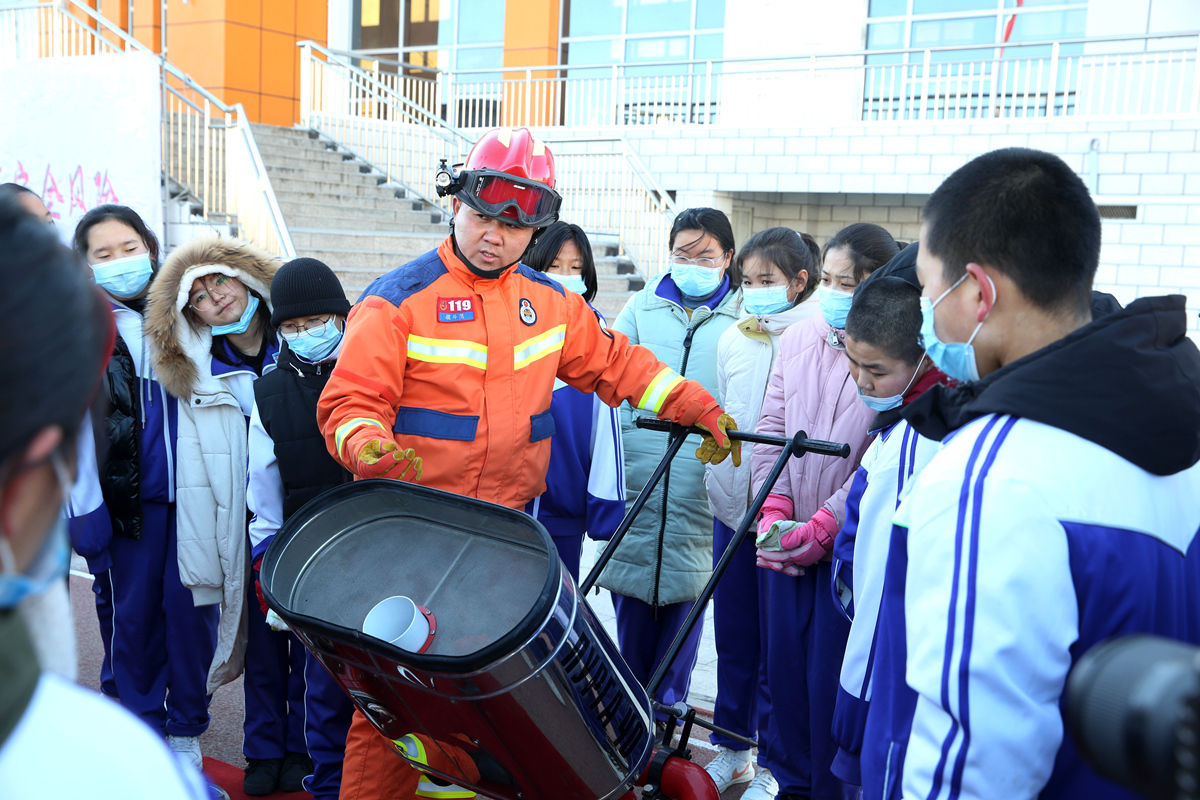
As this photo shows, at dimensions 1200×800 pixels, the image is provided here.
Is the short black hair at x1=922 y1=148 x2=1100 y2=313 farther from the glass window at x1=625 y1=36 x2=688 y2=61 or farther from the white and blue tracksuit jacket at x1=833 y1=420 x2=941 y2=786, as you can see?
the glass window at x1=625 y1=36 x2=688 y2=61

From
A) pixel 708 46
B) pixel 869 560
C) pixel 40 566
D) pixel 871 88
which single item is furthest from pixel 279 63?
pixel 40 566

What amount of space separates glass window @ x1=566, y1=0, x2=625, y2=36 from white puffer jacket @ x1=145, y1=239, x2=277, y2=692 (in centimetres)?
1519

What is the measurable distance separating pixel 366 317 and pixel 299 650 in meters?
1.60

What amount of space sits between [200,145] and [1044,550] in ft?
39.6

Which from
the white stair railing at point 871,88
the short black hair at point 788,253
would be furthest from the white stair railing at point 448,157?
the short black hair at point 788,253

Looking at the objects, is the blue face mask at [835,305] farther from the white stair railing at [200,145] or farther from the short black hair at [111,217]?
the white stair railing at [200,145]

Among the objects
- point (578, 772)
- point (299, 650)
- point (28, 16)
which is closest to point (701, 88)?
point (28, 16)

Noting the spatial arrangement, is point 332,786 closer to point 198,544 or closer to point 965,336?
point 198,544

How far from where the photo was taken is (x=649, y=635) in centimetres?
399

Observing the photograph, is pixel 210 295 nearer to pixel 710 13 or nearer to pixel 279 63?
pixel 710 13

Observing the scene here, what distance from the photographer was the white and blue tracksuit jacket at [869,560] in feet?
7.43

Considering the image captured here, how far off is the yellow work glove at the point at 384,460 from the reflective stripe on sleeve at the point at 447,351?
0.41 m

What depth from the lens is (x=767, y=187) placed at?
45.5 ft

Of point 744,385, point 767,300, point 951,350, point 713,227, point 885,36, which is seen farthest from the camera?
point 885,36
